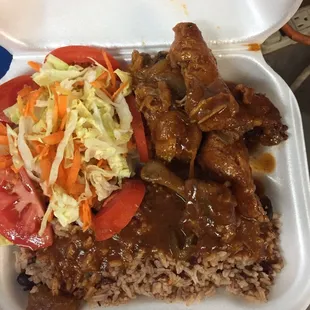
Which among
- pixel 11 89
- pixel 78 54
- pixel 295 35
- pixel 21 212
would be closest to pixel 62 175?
pixel 21 212

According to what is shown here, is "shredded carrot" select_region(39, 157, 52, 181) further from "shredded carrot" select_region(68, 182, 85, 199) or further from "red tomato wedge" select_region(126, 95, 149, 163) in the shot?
"red tomato wedge" select_region(126, 95, 149, 163)

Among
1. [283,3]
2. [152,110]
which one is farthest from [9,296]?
[283,3]

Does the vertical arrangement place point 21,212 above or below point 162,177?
below

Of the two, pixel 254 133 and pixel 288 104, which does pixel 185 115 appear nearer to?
pixel 254 133

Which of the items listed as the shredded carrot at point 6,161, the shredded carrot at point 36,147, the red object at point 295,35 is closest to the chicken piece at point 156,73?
the shredded carrot at point 36,147

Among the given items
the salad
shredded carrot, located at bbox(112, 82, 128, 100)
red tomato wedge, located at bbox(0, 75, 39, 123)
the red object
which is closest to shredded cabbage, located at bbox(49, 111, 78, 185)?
the salad

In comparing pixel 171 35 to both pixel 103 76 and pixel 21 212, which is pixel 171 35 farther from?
pixel 21 212

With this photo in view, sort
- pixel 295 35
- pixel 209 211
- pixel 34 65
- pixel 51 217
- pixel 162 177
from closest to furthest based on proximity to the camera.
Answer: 1. pixel 209 211
2. pixel 162 177
3. pixel 51 217
4. pixel 34 65
5. pixel 295 35

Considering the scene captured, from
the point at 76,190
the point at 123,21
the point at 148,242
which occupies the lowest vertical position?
the point at 148,242
